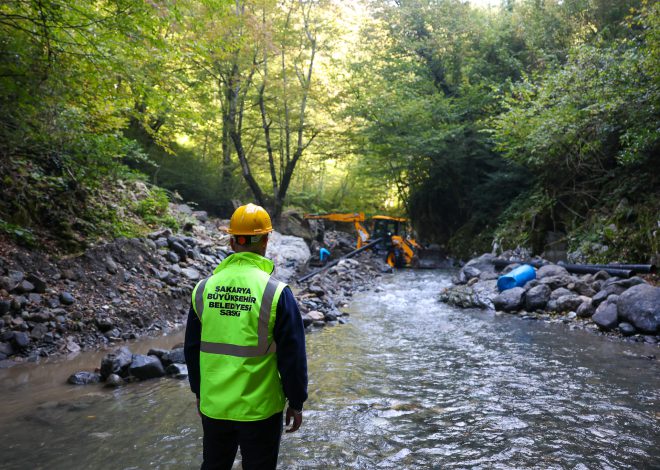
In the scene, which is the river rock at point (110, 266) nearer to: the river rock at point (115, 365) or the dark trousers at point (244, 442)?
the river rock at point (115, 365)

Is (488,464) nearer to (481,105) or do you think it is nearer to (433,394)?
(433,394)

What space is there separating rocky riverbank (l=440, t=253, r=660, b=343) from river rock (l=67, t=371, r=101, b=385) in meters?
7.51

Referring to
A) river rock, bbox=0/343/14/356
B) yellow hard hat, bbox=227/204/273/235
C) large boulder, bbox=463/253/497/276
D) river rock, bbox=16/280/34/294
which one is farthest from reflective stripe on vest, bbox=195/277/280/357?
large boulder, bbox=463/253/497/276

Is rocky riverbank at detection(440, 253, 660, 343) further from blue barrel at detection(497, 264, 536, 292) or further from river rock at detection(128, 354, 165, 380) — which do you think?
river rock at detection(128, 354, 165, 380)

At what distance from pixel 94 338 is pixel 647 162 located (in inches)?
495

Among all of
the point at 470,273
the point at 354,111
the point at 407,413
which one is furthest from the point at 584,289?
the point at 354,111

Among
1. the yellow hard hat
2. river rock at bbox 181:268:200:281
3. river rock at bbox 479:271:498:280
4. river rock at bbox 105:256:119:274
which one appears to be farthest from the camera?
river rock at bbox 479:271:498:280

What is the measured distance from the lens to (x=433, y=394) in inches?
179

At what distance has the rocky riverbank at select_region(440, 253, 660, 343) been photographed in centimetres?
705

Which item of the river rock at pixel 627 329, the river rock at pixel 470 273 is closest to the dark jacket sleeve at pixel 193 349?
the river rock at pixel 627 329

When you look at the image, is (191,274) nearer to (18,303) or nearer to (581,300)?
(18,303)

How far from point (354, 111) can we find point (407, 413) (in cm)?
1717

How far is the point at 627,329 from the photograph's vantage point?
7039 mm

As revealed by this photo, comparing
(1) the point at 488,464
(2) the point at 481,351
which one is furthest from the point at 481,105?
(1) the point at 488,464
